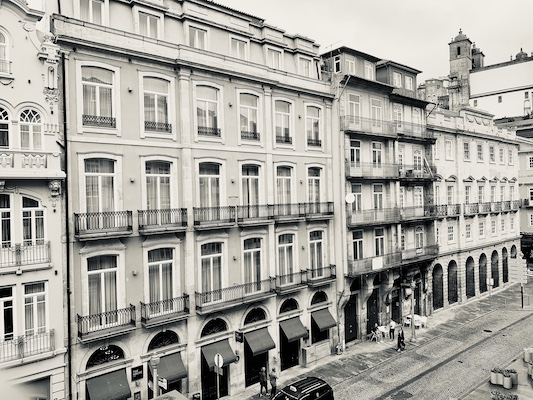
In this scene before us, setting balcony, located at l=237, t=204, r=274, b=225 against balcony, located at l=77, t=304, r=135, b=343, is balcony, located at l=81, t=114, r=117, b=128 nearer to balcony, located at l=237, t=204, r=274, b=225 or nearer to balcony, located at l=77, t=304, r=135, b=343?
balcony, located at l=237, t=204, r=274, b=225

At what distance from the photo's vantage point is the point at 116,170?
1917 cm

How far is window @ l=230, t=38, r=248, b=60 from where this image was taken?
24.3 m

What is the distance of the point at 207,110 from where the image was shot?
22.5m

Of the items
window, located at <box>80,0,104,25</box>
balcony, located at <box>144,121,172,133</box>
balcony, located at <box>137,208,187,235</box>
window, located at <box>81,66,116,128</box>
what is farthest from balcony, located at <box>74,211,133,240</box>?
window, located at <box>80,0,104,25</box>

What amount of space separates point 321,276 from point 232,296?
294 inches

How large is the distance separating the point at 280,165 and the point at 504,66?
220 ft

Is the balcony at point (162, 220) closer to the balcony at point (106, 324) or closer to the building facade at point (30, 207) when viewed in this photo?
the building facade at point (30, 207)

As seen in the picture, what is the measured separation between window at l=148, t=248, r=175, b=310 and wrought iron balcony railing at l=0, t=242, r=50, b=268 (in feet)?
15.9

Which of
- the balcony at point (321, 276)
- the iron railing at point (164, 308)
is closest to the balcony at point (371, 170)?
the balcony at point (321, 276)

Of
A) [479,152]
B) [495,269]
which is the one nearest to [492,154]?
[479,152]

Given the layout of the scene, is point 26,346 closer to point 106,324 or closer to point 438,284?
point 106,324

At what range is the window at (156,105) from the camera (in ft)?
66.7

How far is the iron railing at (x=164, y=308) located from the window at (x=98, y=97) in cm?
896

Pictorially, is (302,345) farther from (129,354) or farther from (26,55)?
(26,55)
